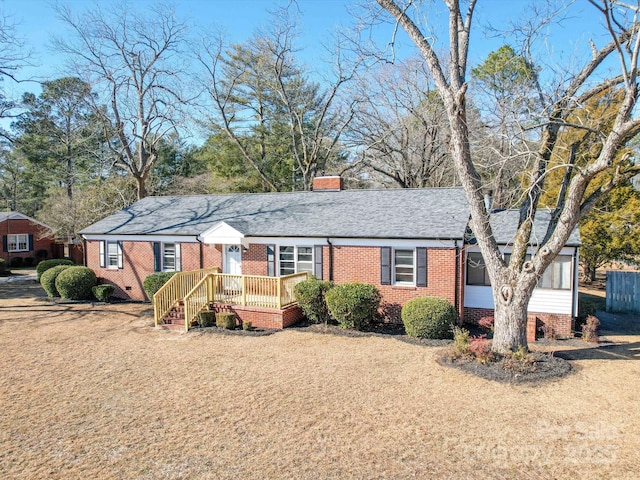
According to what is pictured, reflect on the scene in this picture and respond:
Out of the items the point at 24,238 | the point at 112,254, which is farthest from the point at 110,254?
the point at 24,238

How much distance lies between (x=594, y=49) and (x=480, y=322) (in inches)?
314

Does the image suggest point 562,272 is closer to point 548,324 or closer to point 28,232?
point 548,324

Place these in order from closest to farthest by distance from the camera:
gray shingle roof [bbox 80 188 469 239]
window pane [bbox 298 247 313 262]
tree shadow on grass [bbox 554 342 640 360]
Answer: tree shadow on grass [bbox 554 342 640 360], gray shingle roof [bbox 80 188 469 239], window pane [bbox 298 247 313 262]

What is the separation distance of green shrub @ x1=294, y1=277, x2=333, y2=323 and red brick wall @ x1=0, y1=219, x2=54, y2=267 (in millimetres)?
26688

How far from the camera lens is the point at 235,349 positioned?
12031mm

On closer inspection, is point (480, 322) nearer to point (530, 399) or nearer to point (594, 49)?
point (530, 399)

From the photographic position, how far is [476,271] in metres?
14.5

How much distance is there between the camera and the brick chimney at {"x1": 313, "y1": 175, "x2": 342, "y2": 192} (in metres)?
19.4

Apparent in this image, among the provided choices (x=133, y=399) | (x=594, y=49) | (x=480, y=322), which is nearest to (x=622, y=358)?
(x=480, y=322)

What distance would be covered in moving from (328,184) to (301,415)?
13.2 metres

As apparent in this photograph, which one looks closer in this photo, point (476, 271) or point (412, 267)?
point (412, 267)

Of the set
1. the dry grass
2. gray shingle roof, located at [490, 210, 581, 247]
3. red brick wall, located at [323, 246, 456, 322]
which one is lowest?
the dry grass

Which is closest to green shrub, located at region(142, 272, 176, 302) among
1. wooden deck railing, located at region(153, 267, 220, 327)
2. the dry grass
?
wooden deck railing, located at region(153, 267, 220, 327)

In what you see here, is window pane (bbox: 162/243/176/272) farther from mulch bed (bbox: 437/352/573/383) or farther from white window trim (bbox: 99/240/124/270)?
mulch bed (bbox: 437/352/573/383)
